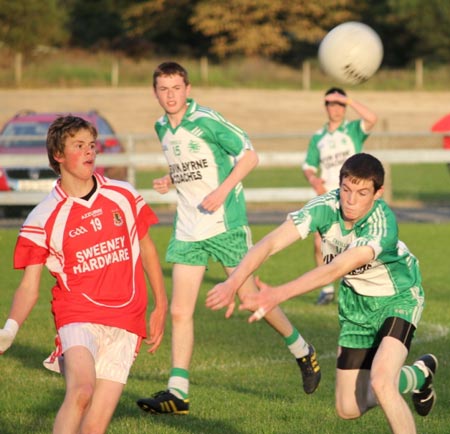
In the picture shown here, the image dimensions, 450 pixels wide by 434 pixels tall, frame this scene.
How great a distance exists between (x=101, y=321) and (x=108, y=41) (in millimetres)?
59652

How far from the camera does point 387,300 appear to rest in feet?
21.1

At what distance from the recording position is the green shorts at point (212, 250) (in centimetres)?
855

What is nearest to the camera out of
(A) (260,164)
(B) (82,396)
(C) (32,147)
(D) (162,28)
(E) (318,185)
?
(B) (82,396)

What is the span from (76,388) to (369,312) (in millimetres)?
1759

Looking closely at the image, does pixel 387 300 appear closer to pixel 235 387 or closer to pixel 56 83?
pixel 235 387

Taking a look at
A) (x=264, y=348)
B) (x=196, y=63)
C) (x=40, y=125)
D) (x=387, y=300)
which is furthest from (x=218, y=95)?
(x=387, y=300)

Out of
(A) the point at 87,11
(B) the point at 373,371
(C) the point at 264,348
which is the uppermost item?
(A) the point at 87,11

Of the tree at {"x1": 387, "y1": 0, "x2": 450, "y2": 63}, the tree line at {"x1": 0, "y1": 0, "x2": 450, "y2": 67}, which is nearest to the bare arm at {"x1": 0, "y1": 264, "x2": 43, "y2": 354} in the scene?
the tree line at {"x1": 0, "y1": 0, "x2": 450, "y2": 67}

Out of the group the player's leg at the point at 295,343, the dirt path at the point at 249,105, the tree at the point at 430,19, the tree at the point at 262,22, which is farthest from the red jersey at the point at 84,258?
the tree at the point at 430,19

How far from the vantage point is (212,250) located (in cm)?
862

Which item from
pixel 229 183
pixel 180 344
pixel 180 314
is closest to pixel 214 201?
pixel 229 183

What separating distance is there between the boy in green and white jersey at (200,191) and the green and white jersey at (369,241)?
2.02 m

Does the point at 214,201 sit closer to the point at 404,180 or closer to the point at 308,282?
the point at 308,282

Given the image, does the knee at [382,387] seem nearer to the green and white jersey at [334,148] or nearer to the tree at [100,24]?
the green and white jersey at [334,148]
